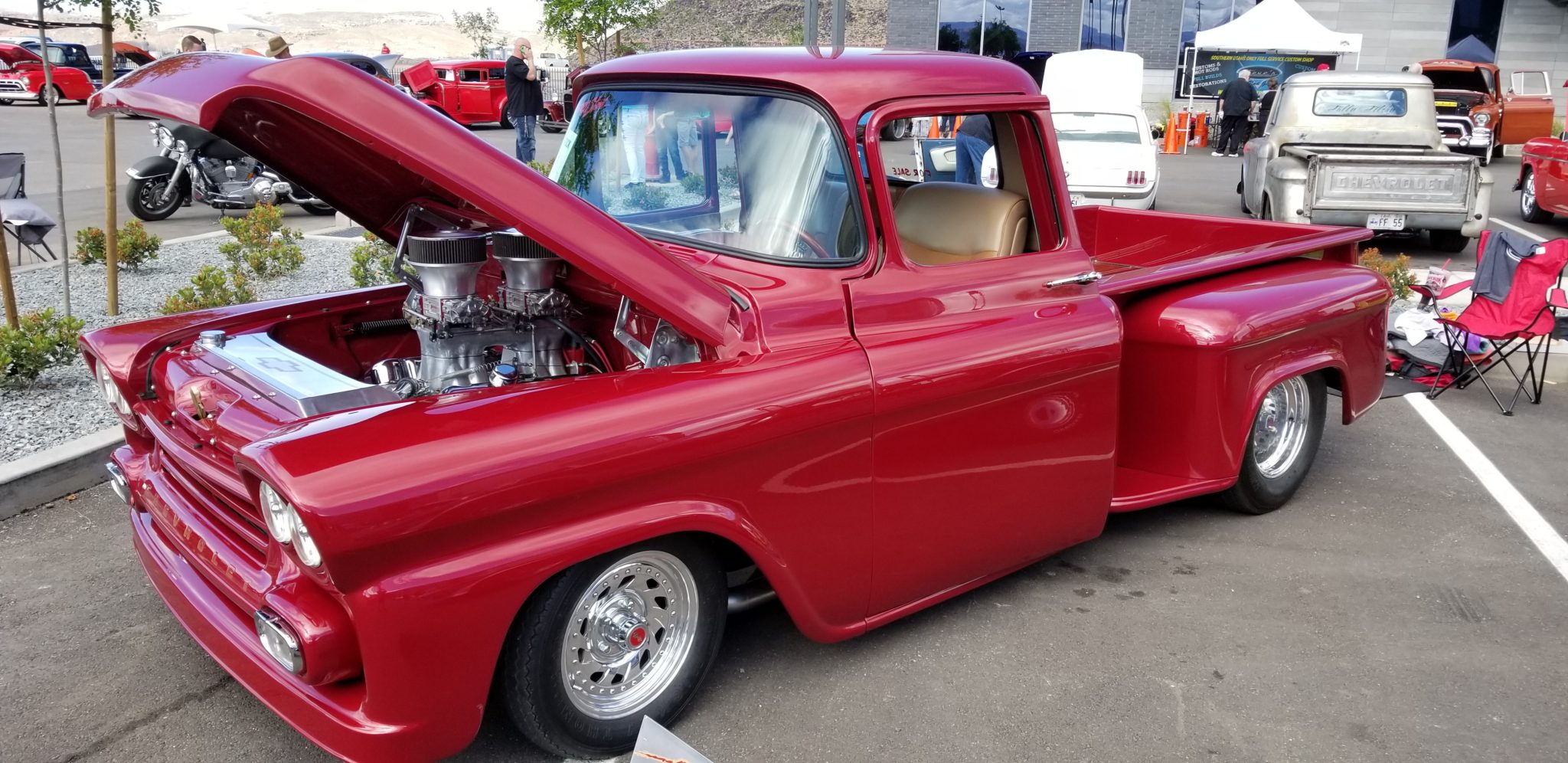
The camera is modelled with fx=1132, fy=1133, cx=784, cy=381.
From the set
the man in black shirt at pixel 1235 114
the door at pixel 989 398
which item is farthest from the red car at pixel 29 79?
the door at pixel 989 398

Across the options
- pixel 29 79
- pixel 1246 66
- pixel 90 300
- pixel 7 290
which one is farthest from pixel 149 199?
pixel 1246 66

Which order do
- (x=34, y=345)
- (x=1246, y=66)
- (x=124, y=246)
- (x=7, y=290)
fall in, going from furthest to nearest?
(x=1246, y=66) < (x=124, y=246) < (x=7, y=290) < (x=34, y=345)

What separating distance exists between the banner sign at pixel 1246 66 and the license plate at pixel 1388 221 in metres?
15.9

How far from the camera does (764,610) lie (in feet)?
12.4

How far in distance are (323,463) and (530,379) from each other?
109cm

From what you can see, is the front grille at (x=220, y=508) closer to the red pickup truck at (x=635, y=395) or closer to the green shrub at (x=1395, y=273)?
the red pickup truck at (x=635, y=395)

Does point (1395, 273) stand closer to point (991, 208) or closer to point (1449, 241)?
point (1449, 241)

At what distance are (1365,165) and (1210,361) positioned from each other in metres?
7.61

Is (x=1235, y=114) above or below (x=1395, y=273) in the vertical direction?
above

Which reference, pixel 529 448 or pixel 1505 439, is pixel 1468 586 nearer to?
pixel 1505 439

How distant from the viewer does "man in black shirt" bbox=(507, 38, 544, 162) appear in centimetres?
1359

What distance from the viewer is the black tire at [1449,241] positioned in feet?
36.3

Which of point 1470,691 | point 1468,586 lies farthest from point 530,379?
point 1468,586

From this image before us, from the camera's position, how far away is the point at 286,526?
2.42 m
